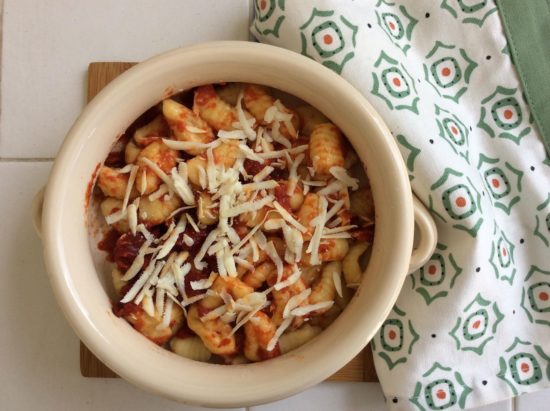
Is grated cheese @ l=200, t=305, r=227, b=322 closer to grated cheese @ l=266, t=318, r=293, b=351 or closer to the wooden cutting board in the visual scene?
grated cheese @ l=266, t=318, r=293, b=351

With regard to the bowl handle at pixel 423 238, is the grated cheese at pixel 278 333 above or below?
below

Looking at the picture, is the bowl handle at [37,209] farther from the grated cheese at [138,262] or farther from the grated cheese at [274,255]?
the grated cheese at [274,255]

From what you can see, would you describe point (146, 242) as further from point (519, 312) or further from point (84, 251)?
point (519, 312)

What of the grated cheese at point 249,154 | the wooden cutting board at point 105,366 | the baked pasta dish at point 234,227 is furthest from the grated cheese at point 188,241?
the wooden cutting board at point 105,366

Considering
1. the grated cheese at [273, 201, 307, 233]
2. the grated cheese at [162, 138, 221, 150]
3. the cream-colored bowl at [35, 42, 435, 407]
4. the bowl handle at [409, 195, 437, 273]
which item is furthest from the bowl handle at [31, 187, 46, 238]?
the bowl handle at [409, 195, 437, 273]

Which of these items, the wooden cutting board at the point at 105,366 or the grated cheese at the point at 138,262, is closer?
the grated cheese at the point at 138,262

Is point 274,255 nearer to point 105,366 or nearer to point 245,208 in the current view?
point 245,208
